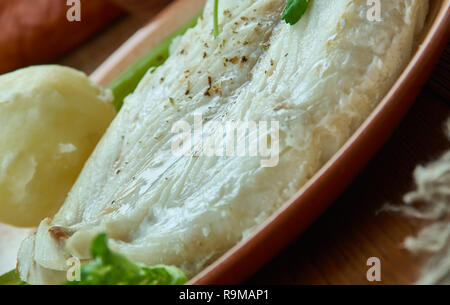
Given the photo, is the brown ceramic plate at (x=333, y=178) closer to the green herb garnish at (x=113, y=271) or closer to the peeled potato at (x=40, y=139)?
the green herb garnish at (x=113, y=271)

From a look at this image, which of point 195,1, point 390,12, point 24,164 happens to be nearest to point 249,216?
point 390,12

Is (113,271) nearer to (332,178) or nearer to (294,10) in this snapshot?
(332,178)

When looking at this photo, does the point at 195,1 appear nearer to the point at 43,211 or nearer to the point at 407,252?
the point at 43,211

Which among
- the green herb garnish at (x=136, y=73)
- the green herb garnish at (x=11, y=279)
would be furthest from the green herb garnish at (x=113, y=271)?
the green herb garnish at (x=136, y=73)

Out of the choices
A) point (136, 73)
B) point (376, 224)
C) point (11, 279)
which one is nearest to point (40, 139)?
point (11, 279)
